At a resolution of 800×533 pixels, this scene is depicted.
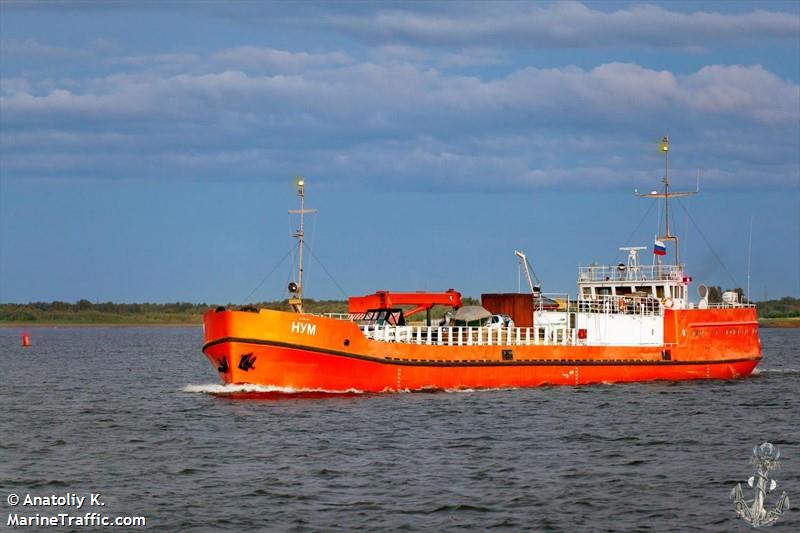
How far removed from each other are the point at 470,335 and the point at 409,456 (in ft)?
52.2

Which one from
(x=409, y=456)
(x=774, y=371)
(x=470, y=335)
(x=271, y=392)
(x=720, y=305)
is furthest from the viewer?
(x=774, y=371)

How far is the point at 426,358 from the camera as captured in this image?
43.4 meters

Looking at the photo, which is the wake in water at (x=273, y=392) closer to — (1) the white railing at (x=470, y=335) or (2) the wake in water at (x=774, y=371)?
(1) the white railing at (x=470, y=335)

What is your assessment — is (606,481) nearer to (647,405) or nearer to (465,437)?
(465,437)

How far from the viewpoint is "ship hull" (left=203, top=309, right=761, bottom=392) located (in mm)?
39656

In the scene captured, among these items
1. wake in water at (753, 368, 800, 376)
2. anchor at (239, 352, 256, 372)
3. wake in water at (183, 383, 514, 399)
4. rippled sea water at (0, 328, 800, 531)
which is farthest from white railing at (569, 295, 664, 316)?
anchor at (239, 352, 256, 372)

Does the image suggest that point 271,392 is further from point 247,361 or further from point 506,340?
point 506,340

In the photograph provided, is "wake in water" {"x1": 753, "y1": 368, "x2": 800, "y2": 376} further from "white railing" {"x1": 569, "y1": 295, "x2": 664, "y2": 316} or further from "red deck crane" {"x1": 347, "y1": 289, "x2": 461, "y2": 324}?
"red deck crane" {"x1": 347, "y1": 289, "x2": 461, "y2": 324}

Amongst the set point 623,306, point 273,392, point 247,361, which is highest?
point 623,306

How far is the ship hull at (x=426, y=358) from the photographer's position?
130 ft

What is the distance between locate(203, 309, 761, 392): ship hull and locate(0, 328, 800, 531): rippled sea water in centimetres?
90

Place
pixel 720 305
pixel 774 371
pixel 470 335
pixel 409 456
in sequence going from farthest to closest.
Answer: pixel 774 371
pixel 720 305
pixel 470 335
pixel 409 456

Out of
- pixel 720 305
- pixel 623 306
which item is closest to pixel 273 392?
pixel 623 306

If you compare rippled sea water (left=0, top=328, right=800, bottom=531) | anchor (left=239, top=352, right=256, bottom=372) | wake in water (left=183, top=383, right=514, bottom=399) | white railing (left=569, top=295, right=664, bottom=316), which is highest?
white railing (left=569, top=295, right=664, bottom=316)
